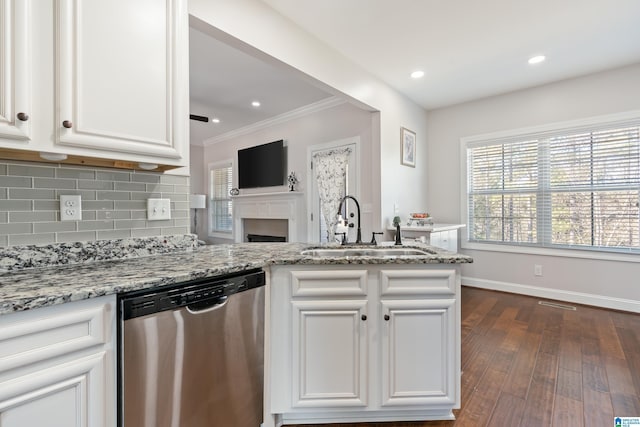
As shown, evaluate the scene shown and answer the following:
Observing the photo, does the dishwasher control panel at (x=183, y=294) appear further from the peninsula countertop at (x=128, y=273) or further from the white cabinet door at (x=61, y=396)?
the white cabinet door at (x=61, y=396)

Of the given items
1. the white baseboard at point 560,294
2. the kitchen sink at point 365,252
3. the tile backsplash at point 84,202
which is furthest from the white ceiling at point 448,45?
the white baseboard at point 560,294

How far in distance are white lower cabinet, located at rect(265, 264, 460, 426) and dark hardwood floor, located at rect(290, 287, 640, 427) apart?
23 cm

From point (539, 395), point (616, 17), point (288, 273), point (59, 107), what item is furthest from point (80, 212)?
point (616, 17)

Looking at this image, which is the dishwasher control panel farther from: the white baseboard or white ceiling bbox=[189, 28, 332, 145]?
the white baseboard

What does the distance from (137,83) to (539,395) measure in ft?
9.03

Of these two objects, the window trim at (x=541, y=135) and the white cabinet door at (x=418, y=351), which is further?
the window trim at (x=541, y=135)

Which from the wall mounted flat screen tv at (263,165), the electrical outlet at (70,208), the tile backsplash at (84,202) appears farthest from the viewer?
the wall mounted flat screen tv at (263,165)

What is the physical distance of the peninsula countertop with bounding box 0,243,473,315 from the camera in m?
0.84

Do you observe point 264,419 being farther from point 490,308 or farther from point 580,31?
point 580,31

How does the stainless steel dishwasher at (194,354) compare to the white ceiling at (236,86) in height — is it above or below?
below

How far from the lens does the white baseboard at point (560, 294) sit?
314 centimetres

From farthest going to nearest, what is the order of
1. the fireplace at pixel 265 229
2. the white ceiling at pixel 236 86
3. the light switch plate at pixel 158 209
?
the fireplace at pixel 265 229
the white ceiling at pixel 236 86
the light switch plate at pixel 158 209

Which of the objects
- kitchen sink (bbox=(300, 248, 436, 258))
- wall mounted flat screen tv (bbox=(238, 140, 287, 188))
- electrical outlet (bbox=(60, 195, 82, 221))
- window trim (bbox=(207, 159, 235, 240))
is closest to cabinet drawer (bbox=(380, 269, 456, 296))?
kitchen sink (bbox=(300, 248, 436, 258))

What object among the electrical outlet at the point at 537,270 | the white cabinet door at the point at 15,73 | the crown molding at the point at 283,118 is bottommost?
the electrical outlet at the point at 537,270
